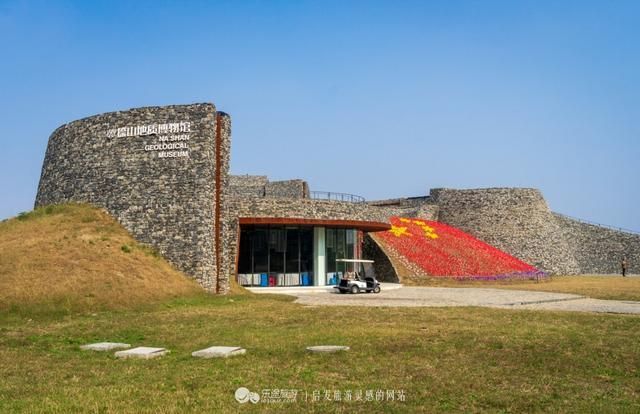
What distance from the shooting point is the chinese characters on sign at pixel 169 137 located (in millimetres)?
30344

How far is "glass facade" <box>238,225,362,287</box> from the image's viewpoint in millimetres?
38281

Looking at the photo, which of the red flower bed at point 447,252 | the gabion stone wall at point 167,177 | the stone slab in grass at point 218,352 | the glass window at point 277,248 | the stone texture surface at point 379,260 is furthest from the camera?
the red flower bed at point 447,252

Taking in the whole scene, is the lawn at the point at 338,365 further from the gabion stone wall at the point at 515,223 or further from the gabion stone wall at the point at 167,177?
the gabion stone wall at the point at 515,223

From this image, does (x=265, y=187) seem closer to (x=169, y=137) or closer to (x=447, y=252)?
(x=447, y=252)

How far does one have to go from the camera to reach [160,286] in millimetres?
25625

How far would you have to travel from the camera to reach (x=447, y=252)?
2029 inches

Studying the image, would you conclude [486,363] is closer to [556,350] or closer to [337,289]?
[556,350]

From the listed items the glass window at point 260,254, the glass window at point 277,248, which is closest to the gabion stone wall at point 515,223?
the glass window at point 277,248

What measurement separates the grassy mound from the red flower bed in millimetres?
24336

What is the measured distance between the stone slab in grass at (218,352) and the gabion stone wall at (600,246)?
63460 mm

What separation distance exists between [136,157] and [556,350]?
24.5 m

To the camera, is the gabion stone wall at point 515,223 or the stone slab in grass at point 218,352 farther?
the gabion stone wall at point 515,223

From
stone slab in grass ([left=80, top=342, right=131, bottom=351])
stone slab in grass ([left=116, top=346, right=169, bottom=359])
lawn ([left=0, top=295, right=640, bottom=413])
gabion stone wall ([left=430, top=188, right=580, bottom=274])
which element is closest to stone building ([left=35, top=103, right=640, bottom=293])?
lawn ([left=0, top=295, right=640, bottom=413])

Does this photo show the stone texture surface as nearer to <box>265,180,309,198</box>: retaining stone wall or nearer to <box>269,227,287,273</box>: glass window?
<box>265,180,309,198</box>: retaining stone wall
